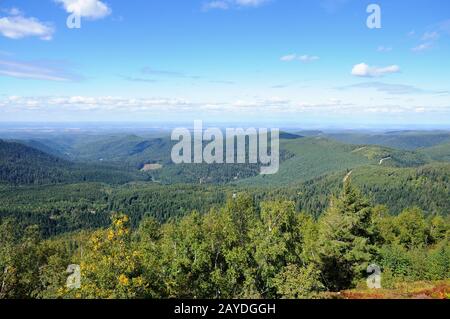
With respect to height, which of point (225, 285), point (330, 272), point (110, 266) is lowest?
point (330, 272)

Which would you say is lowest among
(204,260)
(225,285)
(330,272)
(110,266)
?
(330,272)

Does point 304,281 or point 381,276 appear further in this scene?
point 381,276

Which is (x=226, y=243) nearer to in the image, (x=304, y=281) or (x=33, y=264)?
(x=304, y=281)

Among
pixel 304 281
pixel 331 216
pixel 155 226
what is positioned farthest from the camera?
pixel 331 216

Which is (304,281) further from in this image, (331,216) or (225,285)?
(331,216)

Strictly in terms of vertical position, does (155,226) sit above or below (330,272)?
above

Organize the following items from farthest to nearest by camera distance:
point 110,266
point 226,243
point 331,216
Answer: point 331,216 < point 226,243 < point 110,266

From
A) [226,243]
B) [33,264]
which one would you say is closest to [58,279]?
[33,264]
